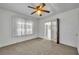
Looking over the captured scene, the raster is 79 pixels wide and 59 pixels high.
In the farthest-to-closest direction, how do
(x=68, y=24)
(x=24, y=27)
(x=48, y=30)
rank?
(x=68, y=24) → (x=48, y=30) → (x=24, y=27)

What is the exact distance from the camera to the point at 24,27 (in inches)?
54.5

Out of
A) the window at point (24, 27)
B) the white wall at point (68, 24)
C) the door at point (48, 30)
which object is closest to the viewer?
the window at point (24, 27)

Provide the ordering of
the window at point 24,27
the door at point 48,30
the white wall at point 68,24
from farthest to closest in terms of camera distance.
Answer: the white wall at point 68,24 → the door at point 48,30 → the window at point 24,27

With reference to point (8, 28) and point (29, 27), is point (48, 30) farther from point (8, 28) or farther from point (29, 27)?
point (8, 28)

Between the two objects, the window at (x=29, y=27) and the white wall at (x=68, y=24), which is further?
the white wall at (x=68, y=24)

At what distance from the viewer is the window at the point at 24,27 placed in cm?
134

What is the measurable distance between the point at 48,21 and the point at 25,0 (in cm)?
79

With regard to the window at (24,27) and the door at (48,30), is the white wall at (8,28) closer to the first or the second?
the window at (24,27)

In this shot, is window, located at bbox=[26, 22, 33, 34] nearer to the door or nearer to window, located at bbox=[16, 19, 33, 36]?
window, located at bbox=[16, 19, 33, 36]

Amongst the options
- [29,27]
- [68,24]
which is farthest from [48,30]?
[68,24]

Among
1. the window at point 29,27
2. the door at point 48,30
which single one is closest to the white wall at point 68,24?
the door at point 48,30

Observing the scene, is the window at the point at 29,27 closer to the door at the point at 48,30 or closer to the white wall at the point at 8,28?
the white wall at the point at 8,28

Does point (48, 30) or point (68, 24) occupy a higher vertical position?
point (68, 24)
